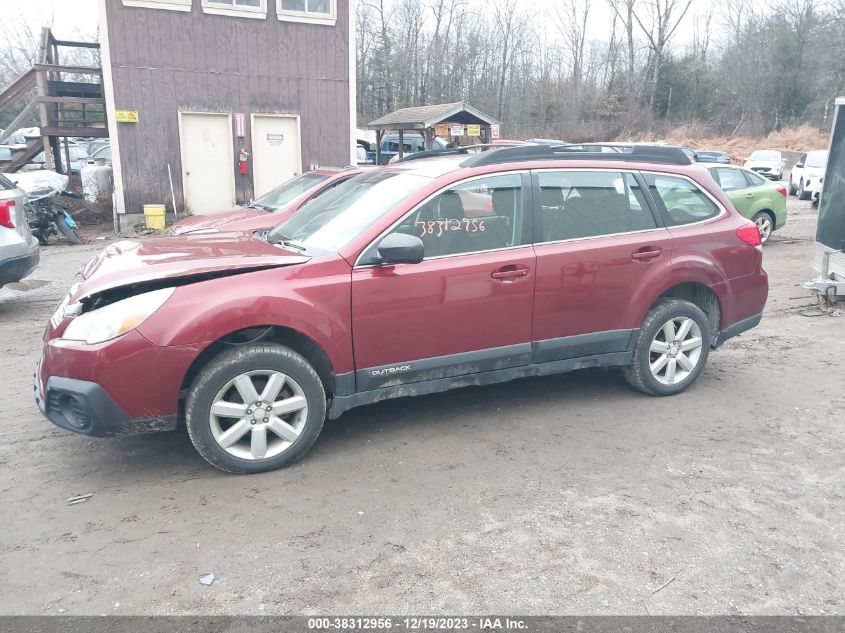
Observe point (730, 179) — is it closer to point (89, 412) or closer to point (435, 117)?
point (435, 117)

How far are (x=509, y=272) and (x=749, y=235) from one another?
220cm

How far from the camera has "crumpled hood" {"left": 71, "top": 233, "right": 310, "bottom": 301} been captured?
3.79 meters

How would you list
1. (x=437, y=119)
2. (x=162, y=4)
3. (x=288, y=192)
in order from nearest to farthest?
(x=288, y=192), (x=162, y=4), (x=437, y=119)

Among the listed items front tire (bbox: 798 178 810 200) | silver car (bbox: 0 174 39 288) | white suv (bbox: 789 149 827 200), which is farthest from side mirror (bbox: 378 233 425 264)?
front tire (bbox: 798 178 810 200)

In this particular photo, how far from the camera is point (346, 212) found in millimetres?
4582

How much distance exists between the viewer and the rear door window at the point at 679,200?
200 inches

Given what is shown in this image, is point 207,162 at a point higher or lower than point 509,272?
higher

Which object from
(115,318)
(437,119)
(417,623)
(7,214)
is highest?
(437,119)

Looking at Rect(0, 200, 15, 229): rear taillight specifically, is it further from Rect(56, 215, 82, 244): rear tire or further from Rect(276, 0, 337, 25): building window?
Rect(276, 0, 337, 25): building window

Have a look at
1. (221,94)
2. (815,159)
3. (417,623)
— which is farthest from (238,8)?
(815,159)

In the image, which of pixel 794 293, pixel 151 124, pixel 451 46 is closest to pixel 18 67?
pixel 451 46

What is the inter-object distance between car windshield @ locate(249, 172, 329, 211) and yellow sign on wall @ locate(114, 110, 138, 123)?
6.10 metres

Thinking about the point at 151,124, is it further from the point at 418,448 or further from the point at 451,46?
the point at 451,46

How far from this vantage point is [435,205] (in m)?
4.32
